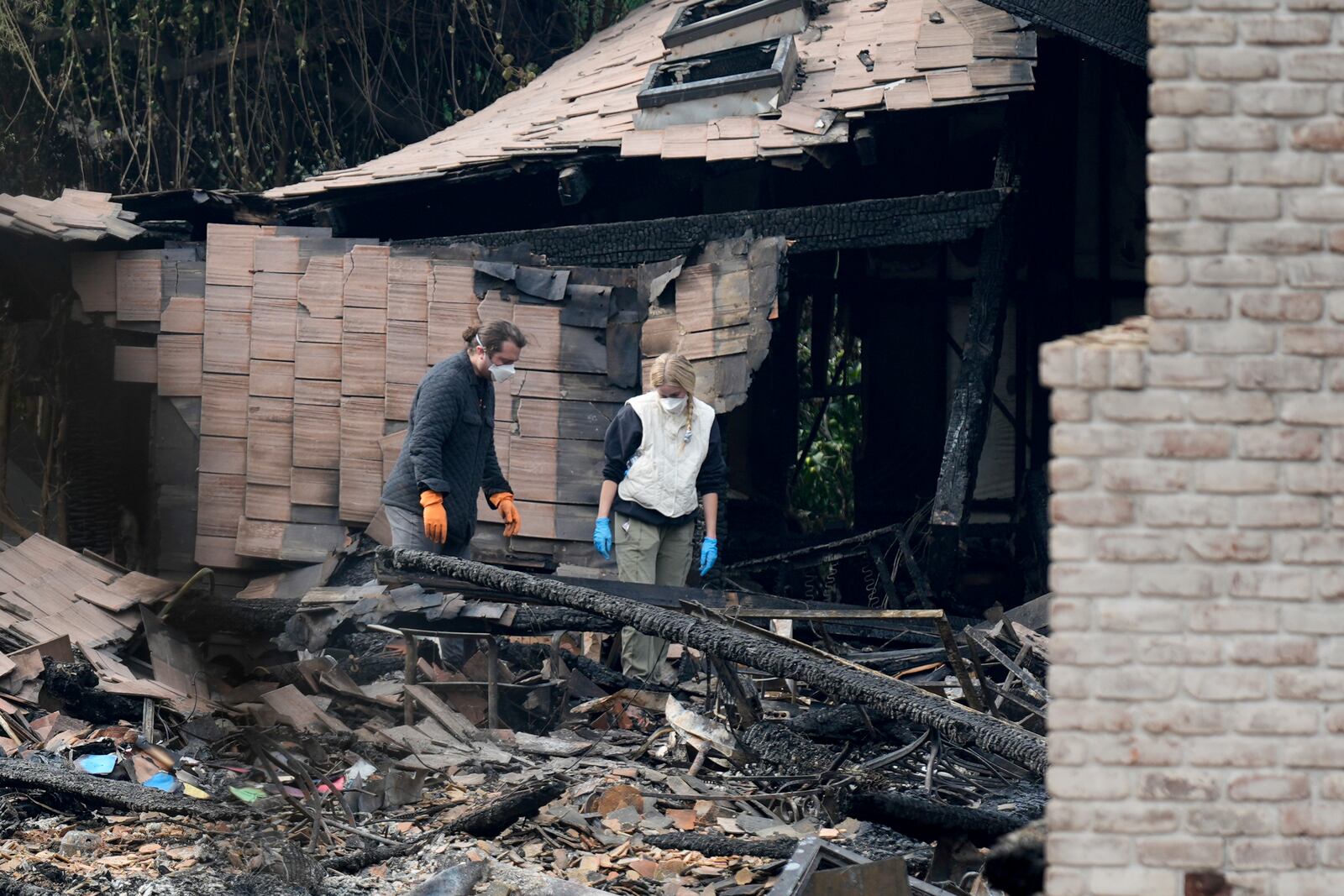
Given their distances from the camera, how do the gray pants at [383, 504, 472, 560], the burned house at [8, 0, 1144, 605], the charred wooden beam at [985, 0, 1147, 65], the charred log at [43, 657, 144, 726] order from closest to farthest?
the charred log at [43, 657, 144, 726], the charred wooden beam at [985, 0, 1147, 65], the gray pants at [383, 504, 472, 560], the burned house at [8, 0, 1144, 605]

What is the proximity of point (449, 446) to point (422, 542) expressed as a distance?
0.54m

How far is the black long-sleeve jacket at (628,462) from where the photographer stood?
8.34 metres

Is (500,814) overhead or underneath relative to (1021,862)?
underneath

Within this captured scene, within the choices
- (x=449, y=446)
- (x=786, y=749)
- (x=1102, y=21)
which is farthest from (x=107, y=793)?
(x=1102, y=21)

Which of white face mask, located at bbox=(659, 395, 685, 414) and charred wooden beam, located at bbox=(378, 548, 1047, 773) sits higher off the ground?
white face mask, located at bbox=(659, 395, 685, 414)

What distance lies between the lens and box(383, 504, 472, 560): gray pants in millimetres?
8094

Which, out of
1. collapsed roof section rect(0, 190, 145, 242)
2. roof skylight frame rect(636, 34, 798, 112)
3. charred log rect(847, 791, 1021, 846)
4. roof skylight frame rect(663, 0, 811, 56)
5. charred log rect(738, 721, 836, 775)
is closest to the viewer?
charred log rect(847, 791, 1021, 846)

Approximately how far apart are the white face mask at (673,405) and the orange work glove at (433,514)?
1316 mm

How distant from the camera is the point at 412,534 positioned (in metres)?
8.11

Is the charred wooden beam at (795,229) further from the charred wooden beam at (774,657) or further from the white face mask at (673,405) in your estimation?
the charred wooden beam at (774,657)

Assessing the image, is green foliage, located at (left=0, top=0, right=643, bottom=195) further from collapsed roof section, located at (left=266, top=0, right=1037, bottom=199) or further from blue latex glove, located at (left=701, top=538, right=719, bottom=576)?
blue latex glove, located at (left=701, top=538, right=719, bottom=576)

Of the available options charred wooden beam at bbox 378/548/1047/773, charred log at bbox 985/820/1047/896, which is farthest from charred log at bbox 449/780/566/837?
charred log at bbox 985/820/1047/896

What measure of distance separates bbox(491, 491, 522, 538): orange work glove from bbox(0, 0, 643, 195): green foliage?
692 centimetres

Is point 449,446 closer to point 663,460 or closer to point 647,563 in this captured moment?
point 663,460
